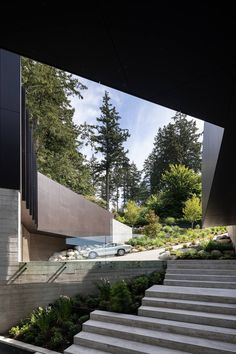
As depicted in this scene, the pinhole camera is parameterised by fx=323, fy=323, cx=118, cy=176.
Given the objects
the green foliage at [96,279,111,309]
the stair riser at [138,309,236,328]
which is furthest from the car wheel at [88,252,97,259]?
the stair riser at [138,309,236,328]

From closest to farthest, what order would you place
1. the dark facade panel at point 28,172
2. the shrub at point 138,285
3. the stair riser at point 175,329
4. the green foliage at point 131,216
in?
the stair riser at point 175,329 < the shrub at point 138,285 < the dark facade panel at point 28,172 < the green foliage at point 131,216

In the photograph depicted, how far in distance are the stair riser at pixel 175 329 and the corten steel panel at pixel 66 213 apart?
18.1 feet

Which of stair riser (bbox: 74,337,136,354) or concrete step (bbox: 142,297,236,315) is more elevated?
concrete step (bbox: 142,297,236,315)

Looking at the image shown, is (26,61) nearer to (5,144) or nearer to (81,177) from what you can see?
(81,177)

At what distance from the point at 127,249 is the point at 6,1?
13575mm

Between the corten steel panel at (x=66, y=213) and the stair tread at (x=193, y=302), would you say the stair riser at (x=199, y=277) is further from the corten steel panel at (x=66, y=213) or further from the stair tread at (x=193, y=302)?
the corten steel panel at (x=66, y=213)

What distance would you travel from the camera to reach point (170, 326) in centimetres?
645

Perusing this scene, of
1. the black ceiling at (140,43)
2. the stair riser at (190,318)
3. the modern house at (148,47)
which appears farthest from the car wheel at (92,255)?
the black ceiling at (140,43)

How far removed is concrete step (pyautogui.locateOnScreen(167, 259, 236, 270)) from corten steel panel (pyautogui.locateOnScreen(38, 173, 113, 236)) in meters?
5.13

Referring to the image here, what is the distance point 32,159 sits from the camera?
11.5m

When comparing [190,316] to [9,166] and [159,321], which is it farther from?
[9,166]

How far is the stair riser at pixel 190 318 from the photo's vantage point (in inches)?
245

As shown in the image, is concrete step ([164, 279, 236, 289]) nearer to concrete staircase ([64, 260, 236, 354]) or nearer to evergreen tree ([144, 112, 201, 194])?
concrete staircase ([64, 260, 236, 354])

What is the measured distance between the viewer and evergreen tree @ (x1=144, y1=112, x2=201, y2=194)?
4253 centimetres
